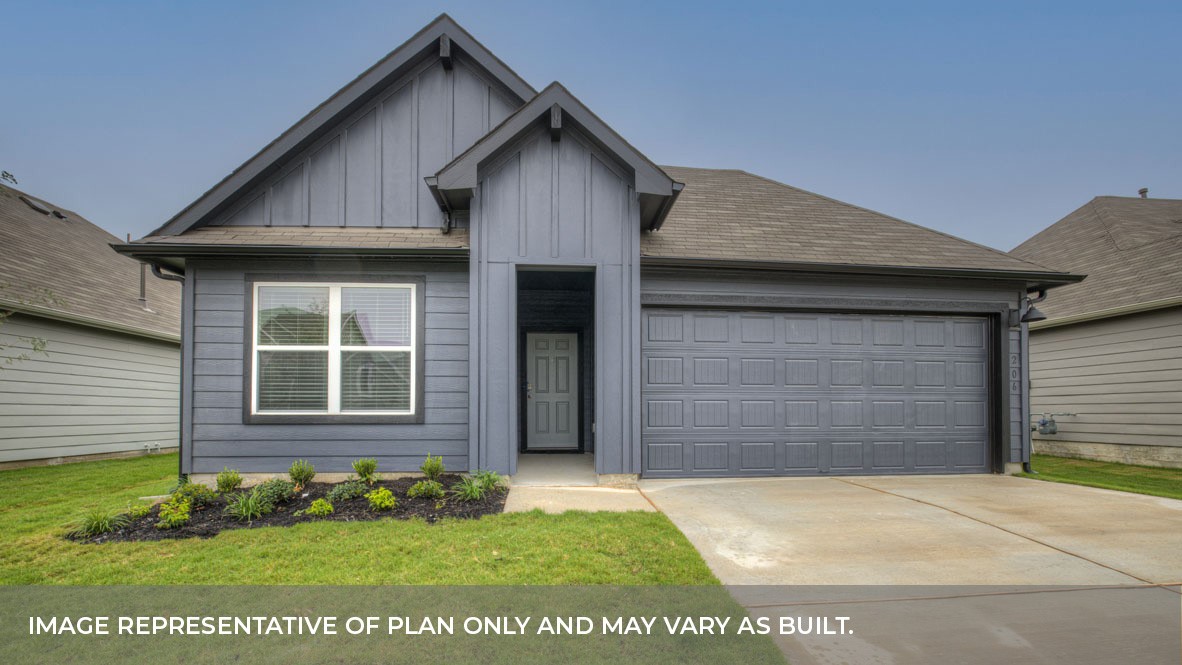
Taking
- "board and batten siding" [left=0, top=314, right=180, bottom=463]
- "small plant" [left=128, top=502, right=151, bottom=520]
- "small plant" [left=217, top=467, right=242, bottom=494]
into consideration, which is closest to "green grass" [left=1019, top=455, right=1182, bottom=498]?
"small plant" [left=217, top=467, right=242, bottom=494]

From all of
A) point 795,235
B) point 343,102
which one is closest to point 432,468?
point 343,102

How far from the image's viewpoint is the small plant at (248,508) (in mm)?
5250

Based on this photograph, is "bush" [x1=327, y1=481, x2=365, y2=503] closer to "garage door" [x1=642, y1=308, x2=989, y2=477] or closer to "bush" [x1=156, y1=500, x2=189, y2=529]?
"bush" [x1=156, y1=500, x2=189, y2=529]

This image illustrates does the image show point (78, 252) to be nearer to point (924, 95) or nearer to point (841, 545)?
point (841, 545)

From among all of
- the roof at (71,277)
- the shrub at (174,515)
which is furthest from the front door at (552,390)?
the roof at (71,277)

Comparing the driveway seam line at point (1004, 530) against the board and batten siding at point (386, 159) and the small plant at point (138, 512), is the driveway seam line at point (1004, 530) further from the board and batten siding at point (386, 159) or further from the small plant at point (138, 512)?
the small plant at point (138, 512)

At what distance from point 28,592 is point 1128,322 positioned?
14.8 metres

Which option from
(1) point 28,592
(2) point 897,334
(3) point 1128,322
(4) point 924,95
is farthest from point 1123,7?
(1) point 28,592

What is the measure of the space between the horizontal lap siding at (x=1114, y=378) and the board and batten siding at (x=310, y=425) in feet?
37.6

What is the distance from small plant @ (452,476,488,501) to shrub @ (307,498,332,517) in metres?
1.19

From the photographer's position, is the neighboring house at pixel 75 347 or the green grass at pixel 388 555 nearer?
the green grass at pixel 388 555

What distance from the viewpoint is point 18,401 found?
31.2ft

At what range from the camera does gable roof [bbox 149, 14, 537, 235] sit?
713 centimetres

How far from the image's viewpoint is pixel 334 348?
695 cm
